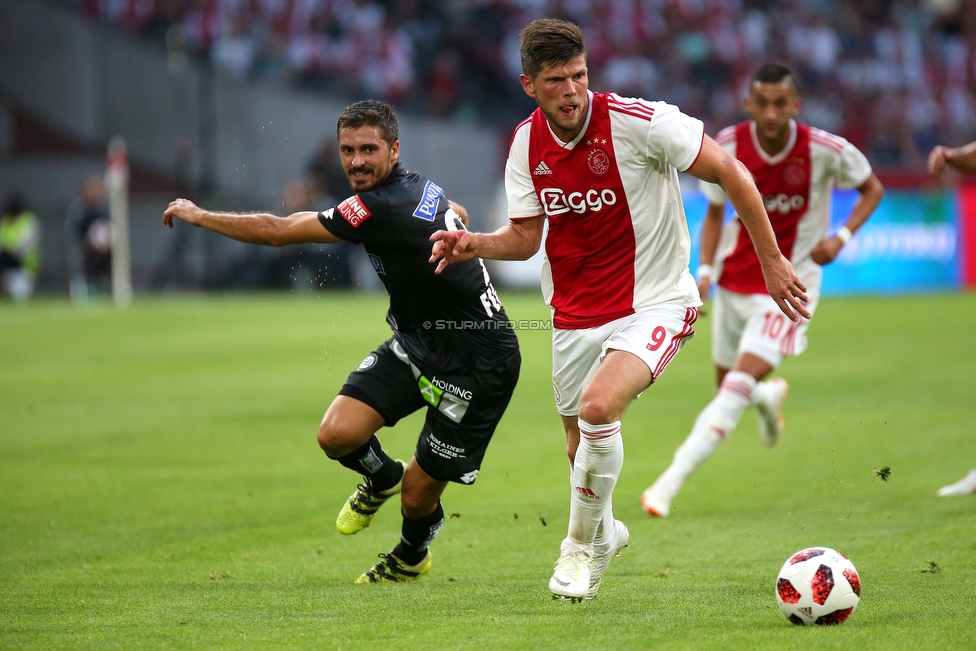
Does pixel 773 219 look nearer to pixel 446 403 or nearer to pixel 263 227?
pixel 446 403

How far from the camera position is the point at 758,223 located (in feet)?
15.5

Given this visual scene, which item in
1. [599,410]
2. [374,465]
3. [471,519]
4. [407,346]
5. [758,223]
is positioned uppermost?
[758,223]

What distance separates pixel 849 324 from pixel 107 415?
1107cm

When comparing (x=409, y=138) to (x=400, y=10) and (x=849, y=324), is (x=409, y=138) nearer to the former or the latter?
(x=400, y=10)

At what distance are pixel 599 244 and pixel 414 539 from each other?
1.68 meters

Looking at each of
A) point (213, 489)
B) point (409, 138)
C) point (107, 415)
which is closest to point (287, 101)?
point (409, 138)

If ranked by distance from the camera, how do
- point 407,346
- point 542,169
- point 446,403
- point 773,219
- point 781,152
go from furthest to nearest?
point 773,219 → point 781,152 → point 407,346 → point 446,403 → point 542,169

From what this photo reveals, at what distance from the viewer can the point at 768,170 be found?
7.29 m

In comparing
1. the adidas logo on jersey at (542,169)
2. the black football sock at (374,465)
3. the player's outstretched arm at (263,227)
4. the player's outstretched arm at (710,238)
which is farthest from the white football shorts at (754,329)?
the player's outstretched arm at (263,227)

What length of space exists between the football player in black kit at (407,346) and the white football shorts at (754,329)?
2314mm

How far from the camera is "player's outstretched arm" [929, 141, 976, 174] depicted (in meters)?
6.75

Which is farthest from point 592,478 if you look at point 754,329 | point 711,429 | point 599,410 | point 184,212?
point 754,329

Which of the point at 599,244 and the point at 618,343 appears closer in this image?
the point at 618,343

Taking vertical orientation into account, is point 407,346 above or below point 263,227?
below
